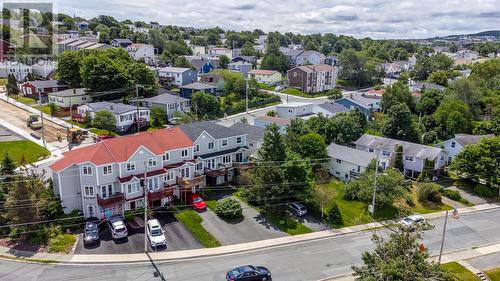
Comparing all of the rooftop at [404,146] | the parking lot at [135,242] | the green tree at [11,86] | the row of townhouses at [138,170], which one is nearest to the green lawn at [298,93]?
the rooftop at [404,146]

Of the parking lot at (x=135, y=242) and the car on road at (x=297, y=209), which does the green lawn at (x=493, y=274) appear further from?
the parking lot at (x=135, y=242)

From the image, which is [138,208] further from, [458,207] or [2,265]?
[458,207]

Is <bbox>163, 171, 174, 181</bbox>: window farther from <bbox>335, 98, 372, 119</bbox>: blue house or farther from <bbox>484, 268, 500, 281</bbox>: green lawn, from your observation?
<bbox>335, 98, 372, 119</bbox>: blue house

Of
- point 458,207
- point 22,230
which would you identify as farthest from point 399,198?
point 22,230

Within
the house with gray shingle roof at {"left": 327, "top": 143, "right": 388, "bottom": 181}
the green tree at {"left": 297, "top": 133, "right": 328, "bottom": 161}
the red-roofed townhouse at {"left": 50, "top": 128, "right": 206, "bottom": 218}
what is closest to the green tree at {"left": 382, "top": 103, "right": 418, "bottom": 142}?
the house with gray shingle roof at {"left": 327, "top": 143, "right": 388, "bottom": 181}

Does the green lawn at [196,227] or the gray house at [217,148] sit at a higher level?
the gray house at [217,148]

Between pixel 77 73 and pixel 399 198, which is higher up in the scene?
pixel 77 73

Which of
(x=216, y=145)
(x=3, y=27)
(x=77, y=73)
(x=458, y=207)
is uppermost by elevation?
(x=3, y=27)
